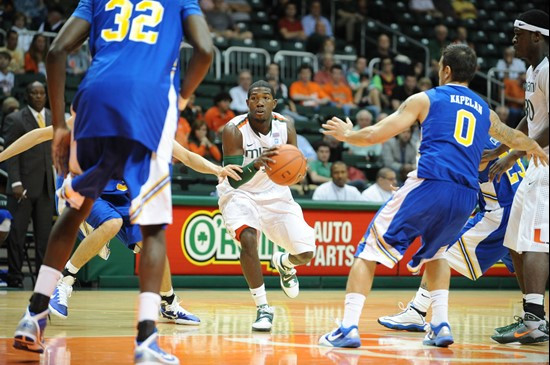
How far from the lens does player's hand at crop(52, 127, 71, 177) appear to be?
523 cm

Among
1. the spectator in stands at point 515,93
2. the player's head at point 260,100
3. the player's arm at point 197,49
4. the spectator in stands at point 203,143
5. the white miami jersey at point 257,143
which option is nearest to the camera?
the player's arm at point 197,49

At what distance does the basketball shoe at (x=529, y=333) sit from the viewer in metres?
7.00

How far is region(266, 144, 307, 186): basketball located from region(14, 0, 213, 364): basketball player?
203cm

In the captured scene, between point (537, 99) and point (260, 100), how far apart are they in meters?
2.35

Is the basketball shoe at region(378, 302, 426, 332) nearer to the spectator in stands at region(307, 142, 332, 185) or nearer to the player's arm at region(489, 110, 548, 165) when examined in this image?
the player's arm at region(489, 110, 548, 165)

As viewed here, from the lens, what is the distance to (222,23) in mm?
18672

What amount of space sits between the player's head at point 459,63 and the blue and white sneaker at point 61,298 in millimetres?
3687

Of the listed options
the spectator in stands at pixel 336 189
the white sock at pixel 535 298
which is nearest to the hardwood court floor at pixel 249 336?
the white sock at pixel 535 298

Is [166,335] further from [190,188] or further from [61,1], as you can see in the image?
[61,1]

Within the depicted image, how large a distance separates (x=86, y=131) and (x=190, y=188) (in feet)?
30.0

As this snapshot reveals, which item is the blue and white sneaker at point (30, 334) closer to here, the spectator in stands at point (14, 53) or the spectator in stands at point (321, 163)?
the spectator in stands at point (321, 163)

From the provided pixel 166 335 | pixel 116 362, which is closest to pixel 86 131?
pixel 116 362

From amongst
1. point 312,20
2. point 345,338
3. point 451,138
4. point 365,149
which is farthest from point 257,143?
point 312,20

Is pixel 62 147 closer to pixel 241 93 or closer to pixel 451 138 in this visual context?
pixel 451 138
